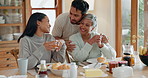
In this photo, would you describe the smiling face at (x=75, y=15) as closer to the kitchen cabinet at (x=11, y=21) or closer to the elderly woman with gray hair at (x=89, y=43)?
the elderly woman with gray hair at (x=89, y=43)

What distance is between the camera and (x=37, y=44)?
2381 mm

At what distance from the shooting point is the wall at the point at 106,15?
436 centimetres

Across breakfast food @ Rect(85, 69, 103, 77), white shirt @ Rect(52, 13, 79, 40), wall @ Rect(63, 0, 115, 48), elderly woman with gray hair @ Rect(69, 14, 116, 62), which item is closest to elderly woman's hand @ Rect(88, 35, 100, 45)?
elderly woman with gray hair @ Rect(69, 14, 116, 62)

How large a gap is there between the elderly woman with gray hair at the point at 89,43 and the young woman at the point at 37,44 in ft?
0.69

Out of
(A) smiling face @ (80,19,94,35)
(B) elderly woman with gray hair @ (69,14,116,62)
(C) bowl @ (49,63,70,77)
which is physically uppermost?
(A) smiling face @ (80,19,94,35)

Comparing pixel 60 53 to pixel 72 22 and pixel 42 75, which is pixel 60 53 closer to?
pixel 72 22

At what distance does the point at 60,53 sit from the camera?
8.14ft

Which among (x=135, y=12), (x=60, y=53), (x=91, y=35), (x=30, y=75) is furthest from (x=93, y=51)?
(x=135, y=12)

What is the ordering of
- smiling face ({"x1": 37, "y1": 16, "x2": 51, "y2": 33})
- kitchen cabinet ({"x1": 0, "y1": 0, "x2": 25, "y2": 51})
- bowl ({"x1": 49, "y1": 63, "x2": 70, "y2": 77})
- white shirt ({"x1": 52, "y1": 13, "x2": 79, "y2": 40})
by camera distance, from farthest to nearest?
1. kitchen cabinet ({"x1": 0, "y1": 0, "x2": 25, "y2": 51})
2. white shirt ({"x1": 52, "y1": 13, "x2": 79, "y2": 40})
3. smiling face ({"x1": 37, "y1": 16, "x2": 51, "y2": 33})
4. bowl ({"x1": 49, "y1": 63, "x2": 70, "y2": 77})

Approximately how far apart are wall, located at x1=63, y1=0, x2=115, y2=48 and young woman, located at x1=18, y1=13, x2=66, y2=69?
207 cm

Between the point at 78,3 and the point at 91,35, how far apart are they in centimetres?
38

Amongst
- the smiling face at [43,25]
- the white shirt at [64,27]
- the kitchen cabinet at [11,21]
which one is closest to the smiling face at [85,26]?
the white shirt at [64,27]

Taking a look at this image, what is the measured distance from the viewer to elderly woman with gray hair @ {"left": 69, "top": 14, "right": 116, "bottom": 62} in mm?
2586

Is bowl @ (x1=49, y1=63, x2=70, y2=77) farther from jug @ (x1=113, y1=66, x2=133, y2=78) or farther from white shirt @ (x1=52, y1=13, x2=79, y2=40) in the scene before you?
white shirt @ (x1=52, y1=13, x2=79, y2=40)
